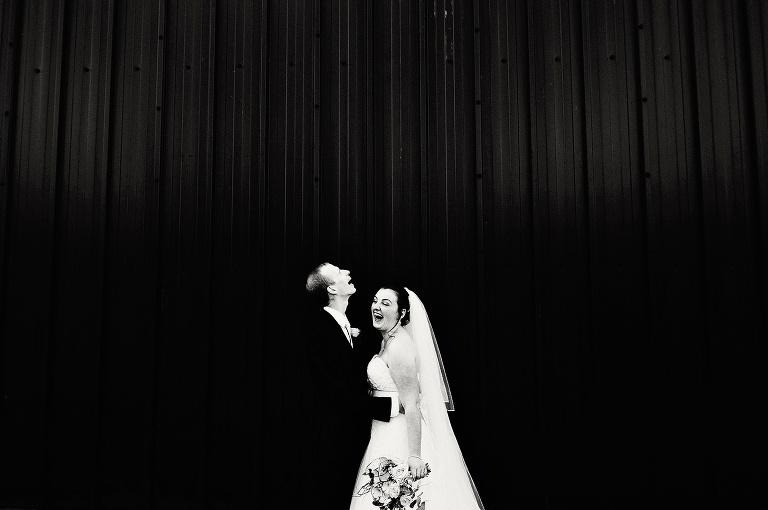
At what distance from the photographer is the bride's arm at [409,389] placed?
9.55 feet

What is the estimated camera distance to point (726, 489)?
11.8 feet

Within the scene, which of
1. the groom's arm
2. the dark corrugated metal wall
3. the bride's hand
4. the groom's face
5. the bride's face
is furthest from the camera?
the dark corrugated metal wall

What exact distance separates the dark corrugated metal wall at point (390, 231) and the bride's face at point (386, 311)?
0.67m

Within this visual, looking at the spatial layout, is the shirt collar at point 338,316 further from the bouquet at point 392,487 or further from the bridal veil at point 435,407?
the bouquet at point 392,487

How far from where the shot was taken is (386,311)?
318 cm

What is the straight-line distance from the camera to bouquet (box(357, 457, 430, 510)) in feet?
9.55

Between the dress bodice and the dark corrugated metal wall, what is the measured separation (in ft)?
2.65

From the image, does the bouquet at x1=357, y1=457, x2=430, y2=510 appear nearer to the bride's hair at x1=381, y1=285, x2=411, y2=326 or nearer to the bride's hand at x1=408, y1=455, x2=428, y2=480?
the bride's hand at x1=408, y1=455, x2=428, y2=480

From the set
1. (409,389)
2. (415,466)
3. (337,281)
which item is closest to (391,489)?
(415,466)

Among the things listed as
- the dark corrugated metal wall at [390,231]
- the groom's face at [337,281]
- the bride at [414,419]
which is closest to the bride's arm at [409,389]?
the bride at [414,419]

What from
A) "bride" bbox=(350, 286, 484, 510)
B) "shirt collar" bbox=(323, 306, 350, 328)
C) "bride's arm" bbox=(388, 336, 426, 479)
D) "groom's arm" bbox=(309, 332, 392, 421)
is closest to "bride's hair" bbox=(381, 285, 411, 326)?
"bride" bbox=(350, 286, 484, 510)

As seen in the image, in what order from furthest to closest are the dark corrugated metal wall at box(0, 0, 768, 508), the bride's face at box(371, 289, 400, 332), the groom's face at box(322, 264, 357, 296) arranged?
the dark corrugated metal wall at box(0, 0, 768, 508) → the groom's face at box(322, 264, 357, 296) → the bride's face at box(371, 289, 400, 332)

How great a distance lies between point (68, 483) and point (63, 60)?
2746 mm

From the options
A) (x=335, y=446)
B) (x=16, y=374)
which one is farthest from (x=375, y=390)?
(x=16, y=374)
